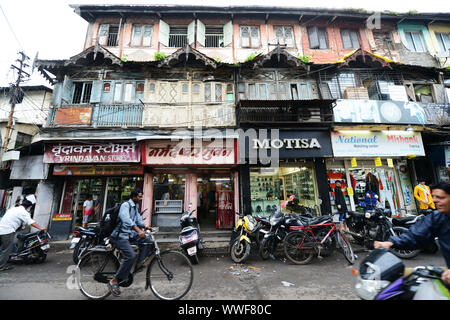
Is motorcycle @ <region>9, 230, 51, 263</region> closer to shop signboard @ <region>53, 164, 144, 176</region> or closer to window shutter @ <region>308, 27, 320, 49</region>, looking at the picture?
shop signboard @ <region>53, 164, 144, 176</region>

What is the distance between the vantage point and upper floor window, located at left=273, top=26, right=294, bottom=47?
36.3 ft

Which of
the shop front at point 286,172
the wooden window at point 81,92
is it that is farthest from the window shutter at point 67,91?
the shop front at point 286,172

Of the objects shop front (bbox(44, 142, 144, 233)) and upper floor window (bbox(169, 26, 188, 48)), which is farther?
upper floor window (bbox(169, 26, 188, 48))

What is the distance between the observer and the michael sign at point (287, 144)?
8641 mm

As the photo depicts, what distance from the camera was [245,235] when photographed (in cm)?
579

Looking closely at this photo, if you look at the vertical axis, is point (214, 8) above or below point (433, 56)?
above

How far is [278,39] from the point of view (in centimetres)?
1111

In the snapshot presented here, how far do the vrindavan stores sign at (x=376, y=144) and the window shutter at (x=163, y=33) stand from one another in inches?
419

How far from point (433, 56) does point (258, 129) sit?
488 inches

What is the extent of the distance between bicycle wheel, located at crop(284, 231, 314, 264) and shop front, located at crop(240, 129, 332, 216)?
2754 millimetres

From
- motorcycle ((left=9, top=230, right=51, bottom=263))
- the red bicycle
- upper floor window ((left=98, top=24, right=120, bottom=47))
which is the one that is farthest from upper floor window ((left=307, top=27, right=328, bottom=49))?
motorcycle ((left=9, top=230, right=51, bottom=263))
